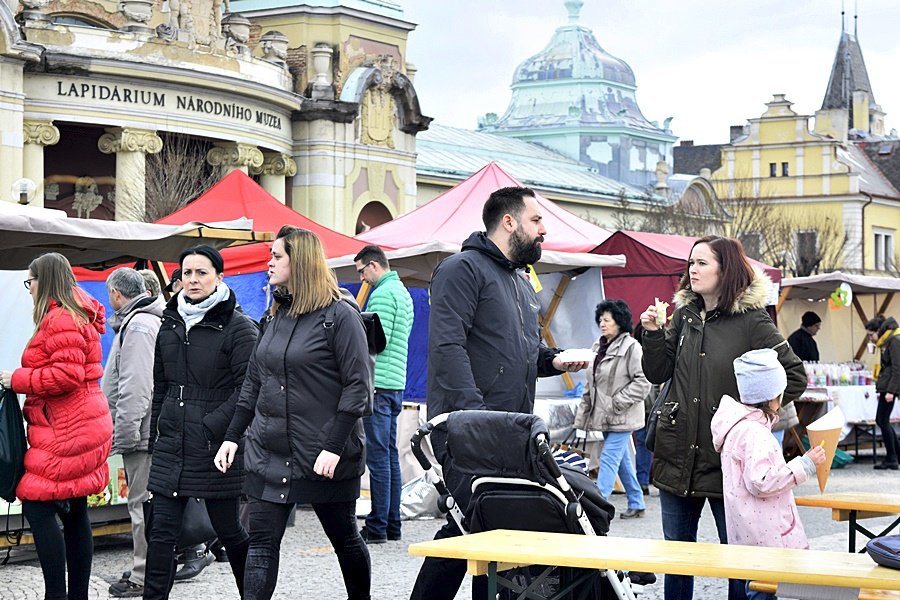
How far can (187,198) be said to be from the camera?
32.3 m

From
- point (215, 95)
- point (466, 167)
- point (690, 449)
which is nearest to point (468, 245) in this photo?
point (690, 449)

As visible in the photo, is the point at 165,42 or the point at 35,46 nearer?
the point at 35,46

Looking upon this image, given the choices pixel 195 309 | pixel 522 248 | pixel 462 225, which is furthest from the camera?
pixel 462 225

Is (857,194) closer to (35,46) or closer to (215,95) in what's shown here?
(215,95)

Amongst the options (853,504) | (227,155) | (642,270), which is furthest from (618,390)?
(227,155)

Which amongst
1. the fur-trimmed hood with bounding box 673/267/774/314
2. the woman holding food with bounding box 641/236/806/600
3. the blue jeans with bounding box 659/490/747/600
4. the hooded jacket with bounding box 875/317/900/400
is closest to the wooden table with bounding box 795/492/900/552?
the blue jeans with bounding box 659/490/747/600

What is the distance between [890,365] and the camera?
17625 mm

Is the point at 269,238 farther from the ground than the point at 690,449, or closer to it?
farther from the ground

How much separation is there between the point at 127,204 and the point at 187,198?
1.53 meters

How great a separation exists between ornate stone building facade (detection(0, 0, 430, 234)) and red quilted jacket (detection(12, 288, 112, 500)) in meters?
22.8

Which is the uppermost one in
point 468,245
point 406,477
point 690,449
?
point 468,245

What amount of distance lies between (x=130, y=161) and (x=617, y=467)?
2135 cm

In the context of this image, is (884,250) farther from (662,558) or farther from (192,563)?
(662,558)

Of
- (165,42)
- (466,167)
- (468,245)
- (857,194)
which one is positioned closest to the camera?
(468,245)
